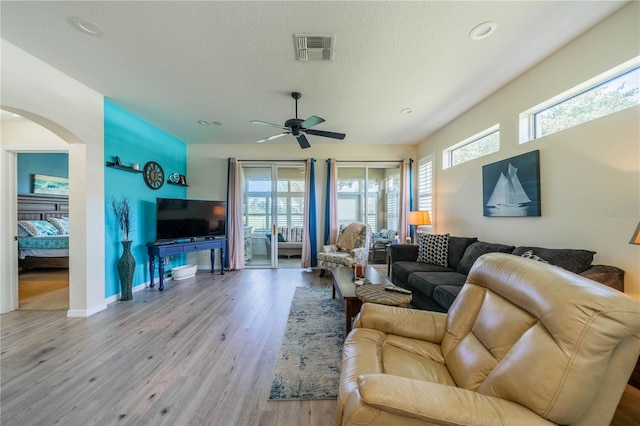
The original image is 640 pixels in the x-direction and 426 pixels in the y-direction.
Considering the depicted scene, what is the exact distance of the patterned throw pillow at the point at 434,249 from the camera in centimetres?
347

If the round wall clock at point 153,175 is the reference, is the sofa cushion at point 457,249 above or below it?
below

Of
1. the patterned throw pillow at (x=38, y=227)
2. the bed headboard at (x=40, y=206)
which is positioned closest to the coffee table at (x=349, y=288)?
the patterned throw pillow at (x=38, y=227)

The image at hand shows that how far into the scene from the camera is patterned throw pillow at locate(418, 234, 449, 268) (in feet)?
11.4

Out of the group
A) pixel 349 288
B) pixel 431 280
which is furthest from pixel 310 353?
pixel 431 280

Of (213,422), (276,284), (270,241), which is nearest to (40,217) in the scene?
(270,241)

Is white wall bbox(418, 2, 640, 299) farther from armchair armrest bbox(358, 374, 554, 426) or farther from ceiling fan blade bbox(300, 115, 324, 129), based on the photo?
ceiling fan blade bbox(300, 115, 324, 129)

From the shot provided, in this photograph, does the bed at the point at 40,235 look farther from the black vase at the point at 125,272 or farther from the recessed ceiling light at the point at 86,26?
the recessed ceiling light at the point at 86,26

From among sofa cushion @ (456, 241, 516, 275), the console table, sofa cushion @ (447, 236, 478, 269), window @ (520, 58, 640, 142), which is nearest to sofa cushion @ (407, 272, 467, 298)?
sofa cushion @ (456, 241, 516, 275)

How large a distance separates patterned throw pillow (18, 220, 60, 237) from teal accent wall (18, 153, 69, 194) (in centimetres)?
68

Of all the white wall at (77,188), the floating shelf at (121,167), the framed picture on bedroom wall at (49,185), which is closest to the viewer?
the white wall at (77,188)

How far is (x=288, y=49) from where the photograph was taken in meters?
2.28

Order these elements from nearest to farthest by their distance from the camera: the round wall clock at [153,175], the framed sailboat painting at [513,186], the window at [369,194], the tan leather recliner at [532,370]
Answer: the tan leather recliner at [532,370] → the framed sailboat painting at [513,186] → the round wall clock at [153,175] → the window at [369,194]

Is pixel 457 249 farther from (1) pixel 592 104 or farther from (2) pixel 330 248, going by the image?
(2) pixel 330 248

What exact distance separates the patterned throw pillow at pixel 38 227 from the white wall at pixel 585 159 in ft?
27.1
